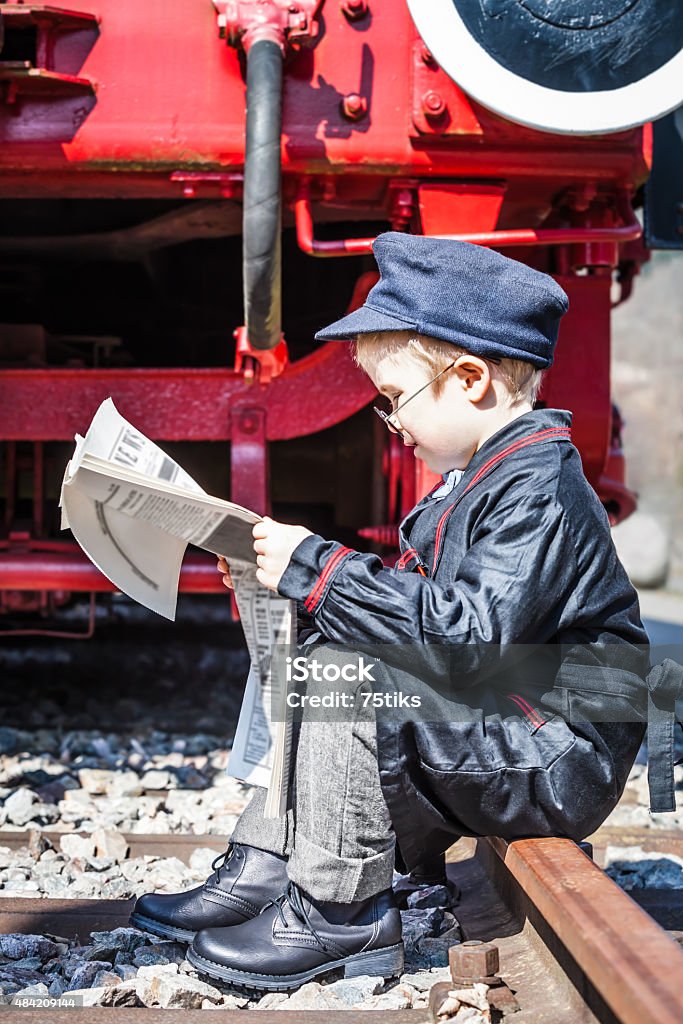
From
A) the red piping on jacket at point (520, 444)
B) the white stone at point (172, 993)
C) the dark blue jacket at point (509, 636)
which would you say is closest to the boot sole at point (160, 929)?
the white stone at point (172, 993)

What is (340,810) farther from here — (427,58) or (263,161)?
(427,58)

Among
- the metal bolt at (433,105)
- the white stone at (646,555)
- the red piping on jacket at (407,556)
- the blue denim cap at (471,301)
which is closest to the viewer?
the blue denim cap at (471,301)

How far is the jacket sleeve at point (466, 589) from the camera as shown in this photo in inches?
48.6

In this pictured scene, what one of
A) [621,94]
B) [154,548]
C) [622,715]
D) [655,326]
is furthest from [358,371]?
[655,326]

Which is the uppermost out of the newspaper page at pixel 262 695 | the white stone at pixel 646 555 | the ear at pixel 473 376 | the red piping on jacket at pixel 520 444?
the ear at pixel 473 376

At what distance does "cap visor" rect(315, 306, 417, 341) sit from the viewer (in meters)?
1.39

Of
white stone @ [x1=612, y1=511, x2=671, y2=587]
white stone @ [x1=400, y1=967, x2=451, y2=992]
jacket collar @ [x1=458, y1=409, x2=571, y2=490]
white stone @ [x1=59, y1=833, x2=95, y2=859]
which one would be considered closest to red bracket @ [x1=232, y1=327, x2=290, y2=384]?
jacket collar @ [x1=458, y1=409, x2=571, y2=490]

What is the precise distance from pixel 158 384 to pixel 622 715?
1.40 metres

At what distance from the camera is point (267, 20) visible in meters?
1.99

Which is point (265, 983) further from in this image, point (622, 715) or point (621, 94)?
point (621, 94)

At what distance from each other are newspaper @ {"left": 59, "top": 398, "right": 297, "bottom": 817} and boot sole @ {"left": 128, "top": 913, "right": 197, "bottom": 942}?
0.25 metres

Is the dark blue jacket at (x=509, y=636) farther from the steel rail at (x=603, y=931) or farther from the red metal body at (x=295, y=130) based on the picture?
the red metal body at (x=295, y=130)

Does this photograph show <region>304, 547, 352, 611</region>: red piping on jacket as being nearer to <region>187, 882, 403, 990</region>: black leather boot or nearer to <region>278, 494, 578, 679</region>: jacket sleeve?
<region>278, 494, 578, 679</region>: jacket sleeve

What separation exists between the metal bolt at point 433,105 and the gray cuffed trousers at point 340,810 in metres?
1.24
